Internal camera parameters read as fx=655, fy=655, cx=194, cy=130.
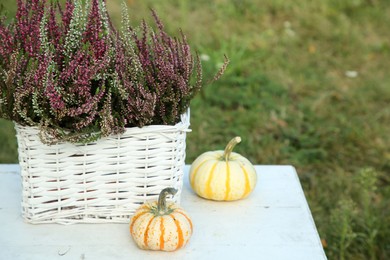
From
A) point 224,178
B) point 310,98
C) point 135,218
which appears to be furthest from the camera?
point 310,98

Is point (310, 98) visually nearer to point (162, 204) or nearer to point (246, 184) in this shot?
point (246, 184)

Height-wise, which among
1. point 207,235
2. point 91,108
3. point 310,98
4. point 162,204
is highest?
point 91,108

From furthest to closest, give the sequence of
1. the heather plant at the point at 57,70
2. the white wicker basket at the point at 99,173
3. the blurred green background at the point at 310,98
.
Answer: the blurred green background at the point at 310,98 → the white wicker basket at the point at 99,173 → the heather plant at the point at 57,70

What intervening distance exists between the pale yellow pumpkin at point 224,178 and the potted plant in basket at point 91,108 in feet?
0.57

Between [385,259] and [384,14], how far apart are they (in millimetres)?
2973

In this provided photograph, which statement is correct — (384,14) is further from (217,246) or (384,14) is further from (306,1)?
(217,246)

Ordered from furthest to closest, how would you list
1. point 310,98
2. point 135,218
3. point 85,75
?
point 310,98
point 135,218
point 85,75

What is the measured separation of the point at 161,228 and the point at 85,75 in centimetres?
42

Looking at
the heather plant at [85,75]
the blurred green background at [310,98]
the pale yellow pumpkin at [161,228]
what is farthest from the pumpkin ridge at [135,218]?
the blurred green background at [310,98]

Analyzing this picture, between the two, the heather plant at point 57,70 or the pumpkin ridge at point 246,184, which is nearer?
the heather plant at point 57,70

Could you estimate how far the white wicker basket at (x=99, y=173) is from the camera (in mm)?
1692

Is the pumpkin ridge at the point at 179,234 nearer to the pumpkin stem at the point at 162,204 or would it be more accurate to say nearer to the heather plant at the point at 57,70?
the pumpkin stem at the point at 162,204

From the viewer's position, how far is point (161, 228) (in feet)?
5.34

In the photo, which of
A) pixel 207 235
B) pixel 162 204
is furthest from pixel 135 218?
pixel 207 235
